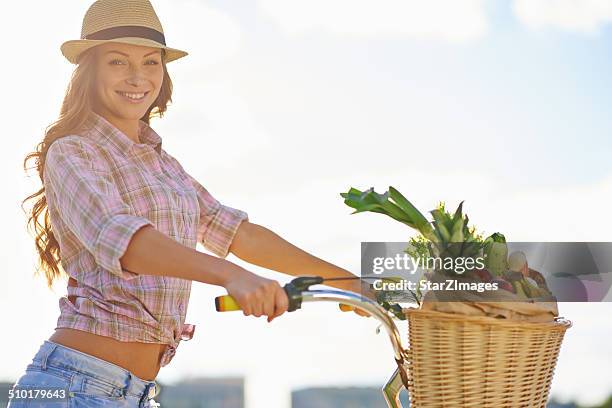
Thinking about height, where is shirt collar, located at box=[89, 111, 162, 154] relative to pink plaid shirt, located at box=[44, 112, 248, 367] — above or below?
above

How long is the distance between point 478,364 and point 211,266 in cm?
81

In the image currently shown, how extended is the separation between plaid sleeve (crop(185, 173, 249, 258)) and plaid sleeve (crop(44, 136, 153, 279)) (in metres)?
0.51

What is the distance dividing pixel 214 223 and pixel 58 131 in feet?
2.13

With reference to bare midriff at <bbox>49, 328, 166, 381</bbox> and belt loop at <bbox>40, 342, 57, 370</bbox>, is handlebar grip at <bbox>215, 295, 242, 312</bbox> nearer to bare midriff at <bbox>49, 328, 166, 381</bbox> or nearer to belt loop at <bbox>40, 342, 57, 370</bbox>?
bare midriff at <bbox>49, 328, 166, 381</bbox>

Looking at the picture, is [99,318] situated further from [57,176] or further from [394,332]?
[394,332]

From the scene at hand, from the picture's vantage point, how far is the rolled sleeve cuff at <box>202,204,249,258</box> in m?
4.48

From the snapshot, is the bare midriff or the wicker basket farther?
the bare midriff

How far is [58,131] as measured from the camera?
4.18m

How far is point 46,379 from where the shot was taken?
3.88 metres

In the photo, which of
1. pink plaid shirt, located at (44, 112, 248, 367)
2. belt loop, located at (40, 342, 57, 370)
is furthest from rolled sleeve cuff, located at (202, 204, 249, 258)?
belt loop, located at (40, 342, 57, 370)

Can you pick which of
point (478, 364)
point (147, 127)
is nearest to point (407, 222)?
point (478, 364)

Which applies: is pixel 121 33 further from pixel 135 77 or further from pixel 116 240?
pixel 116 240

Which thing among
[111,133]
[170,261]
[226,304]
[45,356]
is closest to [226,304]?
[226,304]

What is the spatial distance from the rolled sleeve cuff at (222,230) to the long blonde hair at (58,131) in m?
0.54
